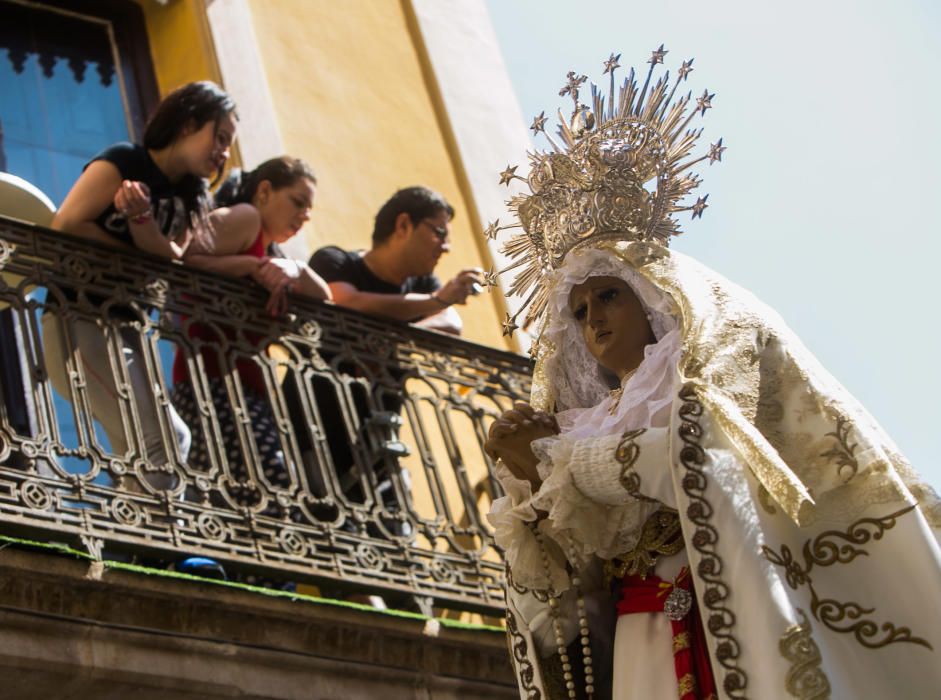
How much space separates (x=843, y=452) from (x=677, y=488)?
0.44 meters

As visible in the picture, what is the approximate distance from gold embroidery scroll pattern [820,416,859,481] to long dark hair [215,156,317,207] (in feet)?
11.0

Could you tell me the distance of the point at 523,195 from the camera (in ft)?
18.9

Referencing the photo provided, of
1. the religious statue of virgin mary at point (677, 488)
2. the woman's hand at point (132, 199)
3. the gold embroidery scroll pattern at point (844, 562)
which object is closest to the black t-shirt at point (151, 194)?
the woman's hand at point (132, 199)

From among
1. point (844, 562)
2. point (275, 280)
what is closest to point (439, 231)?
point (275, 280)

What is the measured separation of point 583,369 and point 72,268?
2249 millimetres

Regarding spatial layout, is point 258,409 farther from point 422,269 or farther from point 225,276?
point 422,269

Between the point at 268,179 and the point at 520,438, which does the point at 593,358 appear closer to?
the point at 520,438

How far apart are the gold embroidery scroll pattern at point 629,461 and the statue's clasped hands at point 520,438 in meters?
0.27

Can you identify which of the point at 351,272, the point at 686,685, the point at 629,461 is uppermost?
the point at 351,272

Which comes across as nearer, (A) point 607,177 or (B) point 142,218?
(A) point 607,177

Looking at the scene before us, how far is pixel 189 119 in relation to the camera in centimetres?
730

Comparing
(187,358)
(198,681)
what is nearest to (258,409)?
(187,358)

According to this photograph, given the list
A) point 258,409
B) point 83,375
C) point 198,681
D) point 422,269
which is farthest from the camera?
point 422,269

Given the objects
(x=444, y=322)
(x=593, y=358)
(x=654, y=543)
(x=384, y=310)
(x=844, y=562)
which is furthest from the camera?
(x=444, y=322)
